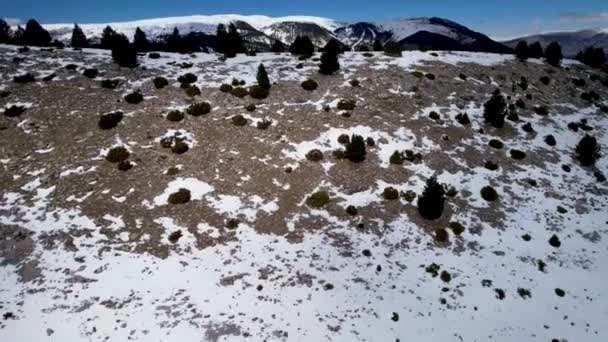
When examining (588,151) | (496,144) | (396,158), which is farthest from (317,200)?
(588,151)

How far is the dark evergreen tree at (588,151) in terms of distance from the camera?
3359cm

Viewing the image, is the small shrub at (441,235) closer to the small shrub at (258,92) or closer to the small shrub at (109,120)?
the small shrub at (258,92)

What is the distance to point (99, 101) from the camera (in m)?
36.1

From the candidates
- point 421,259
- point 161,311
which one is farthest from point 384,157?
point 161,311

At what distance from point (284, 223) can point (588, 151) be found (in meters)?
28.5

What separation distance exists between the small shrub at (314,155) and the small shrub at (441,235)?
10.8m

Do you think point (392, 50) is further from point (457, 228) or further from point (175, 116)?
point (457, 228)

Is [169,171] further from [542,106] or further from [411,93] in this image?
[542,106]

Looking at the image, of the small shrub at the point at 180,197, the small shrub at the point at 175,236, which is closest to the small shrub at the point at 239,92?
the small shrub at the point at 180,197

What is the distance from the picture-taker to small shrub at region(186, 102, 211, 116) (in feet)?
116

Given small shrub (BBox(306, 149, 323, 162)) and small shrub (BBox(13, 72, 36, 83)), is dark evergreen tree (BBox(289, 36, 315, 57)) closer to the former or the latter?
small shrub (BBox(306, 149, 323, 162))

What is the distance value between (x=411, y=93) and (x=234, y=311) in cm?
3112

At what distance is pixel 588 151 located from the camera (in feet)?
110

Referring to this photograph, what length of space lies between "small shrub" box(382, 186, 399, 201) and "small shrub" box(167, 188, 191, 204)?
14.3 m
